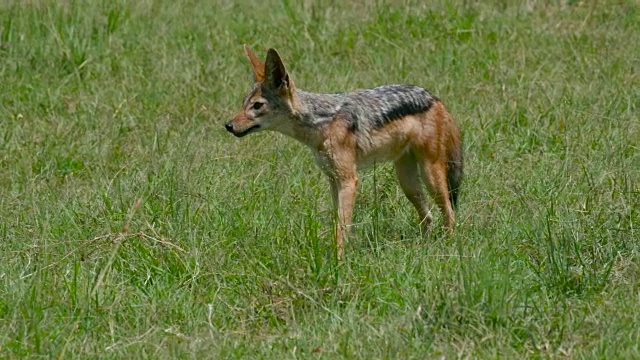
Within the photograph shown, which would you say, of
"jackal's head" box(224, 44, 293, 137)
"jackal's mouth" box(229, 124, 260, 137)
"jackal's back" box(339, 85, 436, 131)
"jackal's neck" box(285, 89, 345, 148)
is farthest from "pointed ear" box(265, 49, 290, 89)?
"jackal's back" box(339, 85, 436, 131)

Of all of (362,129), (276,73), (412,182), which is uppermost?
(276,73)

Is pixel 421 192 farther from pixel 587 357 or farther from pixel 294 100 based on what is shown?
pixel 587 357

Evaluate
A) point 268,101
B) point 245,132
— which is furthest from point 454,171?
point 245,132

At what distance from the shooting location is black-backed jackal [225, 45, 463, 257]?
7.60 meters

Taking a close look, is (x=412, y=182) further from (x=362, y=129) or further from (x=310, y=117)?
(x=310, y=117)

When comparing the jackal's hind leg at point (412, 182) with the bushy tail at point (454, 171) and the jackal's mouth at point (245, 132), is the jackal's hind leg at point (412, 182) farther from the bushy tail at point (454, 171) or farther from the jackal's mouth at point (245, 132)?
the jackal's mouth at point (245, 132)

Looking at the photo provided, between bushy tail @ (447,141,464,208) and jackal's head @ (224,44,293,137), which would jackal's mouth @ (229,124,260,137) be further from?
bushy tail @ (447,141,464,208)

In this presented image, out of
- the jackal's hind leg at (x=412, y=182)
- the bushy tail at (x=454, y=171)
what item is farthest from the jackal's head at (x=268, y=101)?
the bushy tail at (x=454, y=171)

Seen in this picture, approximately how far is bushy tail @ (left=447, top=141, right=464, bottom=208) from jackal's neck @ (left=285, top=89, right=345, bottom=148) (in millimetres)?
891

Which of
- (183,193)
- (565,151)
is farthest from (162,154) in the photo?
(565,151)

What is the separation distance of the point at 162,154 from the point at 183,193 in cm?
149

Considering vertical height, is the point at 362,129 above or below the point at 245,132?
below

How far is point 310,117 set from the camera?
7.70 m

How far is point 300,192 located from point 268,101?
95 centimetres
